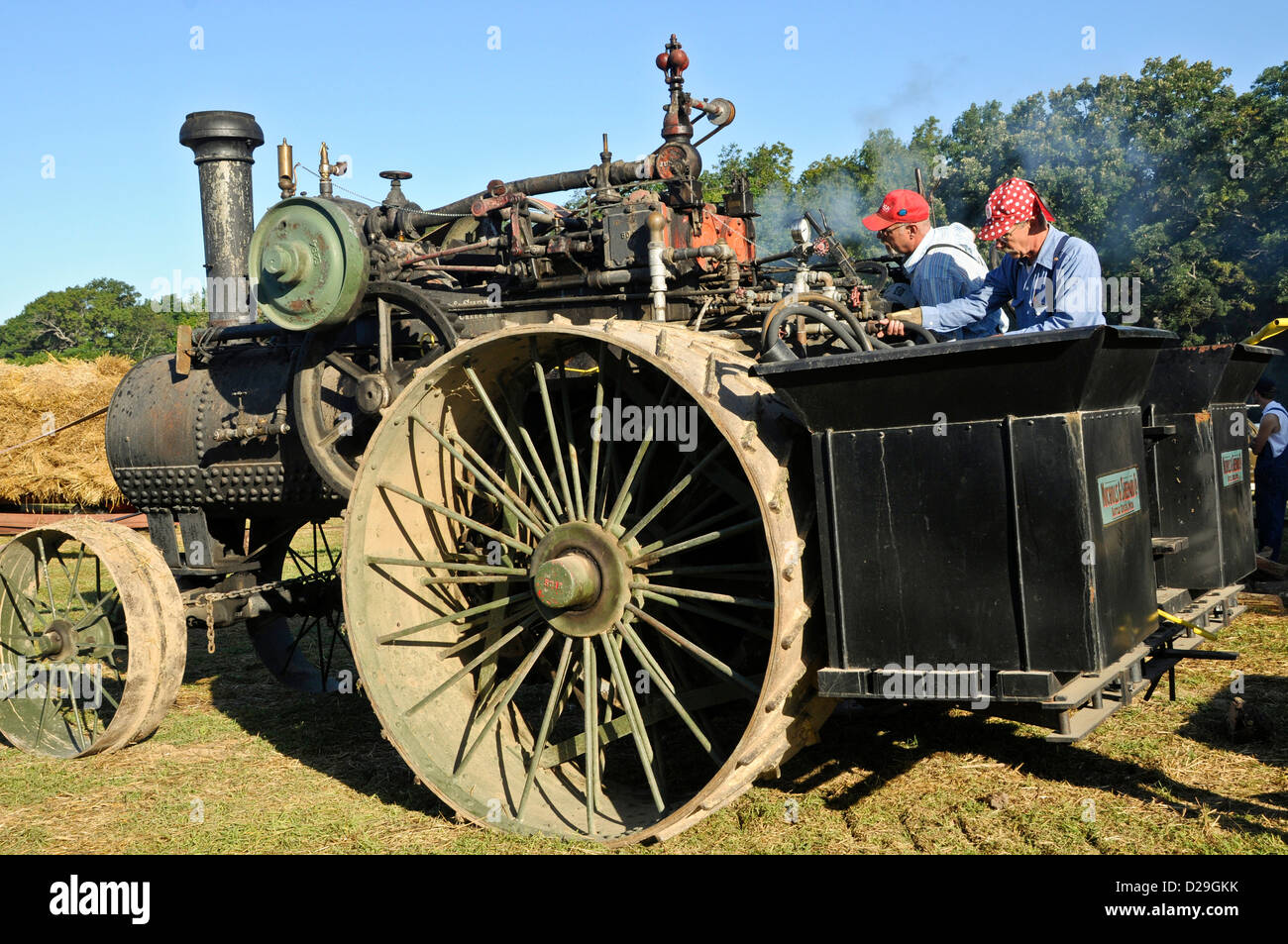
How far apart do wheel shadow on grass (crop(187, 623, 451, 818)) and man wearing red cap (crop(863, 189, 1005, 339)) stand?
3.23m

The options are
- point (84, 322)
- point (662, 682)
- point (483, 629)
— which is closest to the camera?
point (662, 682)

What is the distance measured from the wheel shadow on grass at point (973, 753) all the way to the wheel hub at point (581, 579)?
4.19 ft

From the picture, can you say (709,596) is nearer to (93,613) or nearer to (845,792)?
(845,792)

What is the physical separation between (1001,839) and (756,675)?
1324 mm

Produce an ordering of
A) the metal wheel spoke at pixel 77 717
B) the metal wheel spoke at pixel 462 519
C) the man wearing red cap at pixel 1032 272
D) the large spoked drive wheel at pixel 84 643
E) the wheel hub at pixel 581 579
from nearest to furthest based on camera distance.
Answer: the man wearing red cap at pixel 1032 272 < the wheel hub at pixel 581 579 < the metal wheel spoke at pixel 462 519 < the large spoked drive wheel at pixel 84 643 < the metal wheel spoke at pixel 77 717

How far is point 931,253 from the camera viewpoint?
210 inches

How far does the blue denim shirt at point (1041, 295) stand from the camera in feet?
Result: 13.6

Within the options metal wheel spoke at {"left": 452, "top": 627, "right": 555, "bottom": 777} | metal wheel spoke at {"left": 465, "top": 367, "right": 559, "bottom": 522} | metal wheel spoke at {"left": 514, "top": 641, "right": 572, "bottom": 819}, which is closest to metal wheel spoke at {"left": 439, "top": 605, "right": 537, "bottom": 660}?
metal wheel spoke at {"left": 452, "top": 627, "right": 555, "bottom": 777}

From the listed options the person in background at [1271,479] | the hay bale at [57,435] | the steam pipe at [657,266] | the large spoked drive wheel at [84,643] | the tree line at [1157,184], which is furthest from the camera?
the tree line at [1157,184]

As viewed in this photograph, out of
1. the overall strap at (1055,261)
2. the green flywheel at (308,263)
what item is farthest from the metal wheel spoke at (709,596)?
the green flywheel at (308,263)

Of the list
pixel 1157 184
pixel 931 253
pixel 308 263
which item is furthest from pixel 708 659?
pixel 1157 184

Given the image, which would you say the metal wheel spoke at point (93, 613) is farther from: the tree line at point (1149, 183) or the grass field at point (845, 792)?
the tree line at point (1149, 183)

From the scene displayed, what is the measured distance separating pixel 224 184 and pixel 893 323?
4729 millimetres

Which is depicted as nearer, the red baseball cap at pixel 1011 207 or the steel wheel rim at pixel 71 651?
the red baseball cap at pixel 1011 207
